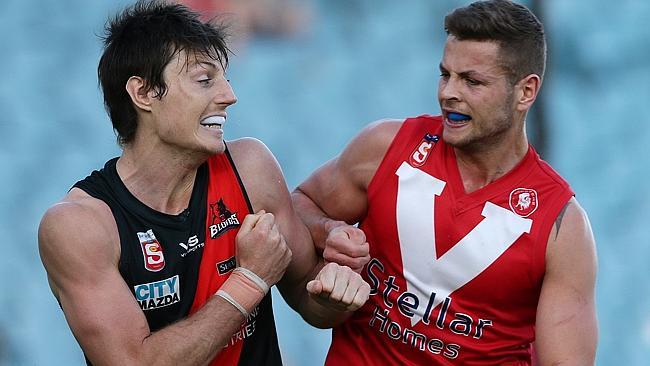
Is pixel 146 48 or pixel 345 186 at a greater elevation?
pixel 146 48

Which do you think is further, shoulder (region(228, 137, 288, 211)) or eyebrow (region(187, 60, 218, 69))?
shoulder (region(228, 137, 288, 211))

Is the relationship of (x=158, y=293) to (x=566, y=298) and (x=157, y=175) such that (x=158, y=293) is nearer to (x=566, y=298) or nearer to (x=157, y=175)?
(x=157, y=175)

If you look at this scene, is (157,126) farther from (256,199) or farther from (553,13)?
(553,13)

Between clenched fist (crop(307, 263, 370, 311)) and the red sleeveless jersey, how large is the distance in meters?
0.34

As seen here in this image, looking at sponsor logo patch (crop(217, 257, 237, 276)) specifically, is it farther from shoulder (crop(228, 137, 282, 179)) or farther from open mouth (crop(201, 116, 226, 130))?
open mouth (crop(201, 116, 226, 130))

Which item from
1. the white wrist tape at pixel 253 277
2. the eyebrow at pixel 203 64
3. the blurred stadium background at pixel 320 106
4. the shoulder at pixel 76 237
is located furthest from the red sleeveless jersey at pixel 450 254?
the blurred stadium background at pixel 320 106

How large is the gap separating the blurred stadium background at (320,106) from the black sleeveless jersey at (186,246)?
1695mm

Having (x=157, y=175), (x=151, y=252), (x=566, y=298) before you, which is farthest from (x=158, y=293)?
(x=566, y=298)

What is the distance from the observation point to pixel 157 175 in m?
3.45

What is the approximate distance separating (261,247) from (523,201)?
0.81 metres

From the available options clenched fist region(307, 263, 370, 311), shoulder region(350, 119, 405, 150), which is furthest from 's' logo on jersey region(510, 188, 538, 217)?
clenched fist region(307, 263, 370, 311)

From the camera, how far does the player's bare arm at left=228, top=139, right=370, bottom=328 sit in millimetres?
3564

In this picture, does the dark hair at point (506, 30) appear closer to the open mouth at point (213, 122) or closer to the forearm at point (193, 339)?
the open mouth at point (213, 122)

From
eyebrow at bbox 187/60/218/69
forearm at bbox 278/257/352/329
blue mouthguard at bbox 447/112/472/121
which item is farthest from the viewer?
forearm at bbox 278/257/352/329
